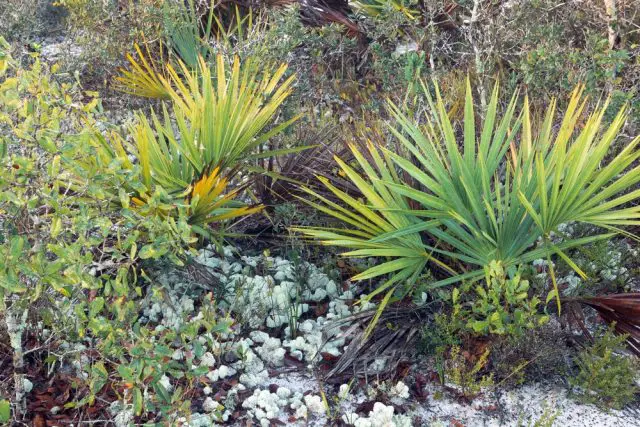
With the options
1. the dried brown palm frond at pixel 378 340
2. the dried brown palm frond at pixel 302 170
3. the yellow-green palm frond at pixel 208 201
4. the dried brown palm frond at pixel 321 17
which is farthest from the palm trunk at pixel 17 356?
the dried brown palm frond at pixel 321 17

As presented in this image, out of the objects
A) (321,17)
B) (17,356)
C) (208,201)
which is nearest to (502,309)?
(208,201)

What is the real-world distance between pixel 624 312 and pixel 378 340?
1110 millimetres

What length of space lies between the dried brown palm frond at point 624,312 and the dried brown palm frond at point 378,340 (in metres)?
0.77

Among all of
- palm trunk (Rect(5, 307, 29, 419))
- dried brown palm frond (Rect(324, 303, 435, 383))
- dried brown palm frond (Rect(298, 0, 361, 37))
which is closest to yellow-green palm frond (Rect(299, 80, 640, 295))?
dried brown palm frond (Rect(324, 303, 435, 383))

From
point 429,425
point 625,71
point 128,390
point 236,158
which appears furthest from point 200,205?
point 625,71

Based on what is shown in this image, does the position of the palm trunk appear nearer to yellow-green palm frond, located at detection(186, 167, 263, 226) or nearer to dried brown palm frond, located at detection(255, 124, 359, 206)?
yellow-green palm frond, located at detection(186, 167, 263, 226)

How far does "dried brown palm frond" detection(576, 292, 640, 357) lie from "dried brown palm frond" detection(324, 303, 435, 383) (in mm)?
774

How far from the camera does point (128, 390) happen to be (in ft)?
8.69

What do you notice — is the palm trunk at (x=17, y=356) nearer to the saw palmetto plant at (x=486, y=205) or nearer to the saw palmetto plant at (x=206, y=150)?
the saw palmetto plant at (x=206, y=150)

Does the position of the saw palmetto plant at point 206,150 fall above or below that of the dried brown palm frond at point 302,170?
above

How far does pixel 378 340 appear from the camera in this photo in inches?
126

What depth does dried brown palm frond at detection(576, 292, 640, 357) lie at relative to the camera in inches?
115

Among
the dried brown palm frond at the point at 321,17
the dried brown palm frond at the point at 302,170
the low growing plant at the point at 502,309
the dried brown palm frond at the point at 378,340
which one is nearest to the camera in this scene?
the low growing plant at the point at 502,309

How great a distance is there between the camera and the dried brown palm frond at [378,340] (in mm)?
3070
